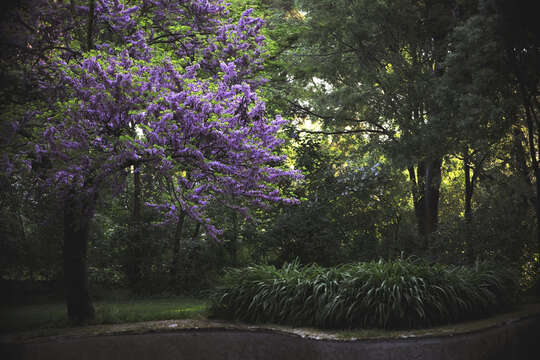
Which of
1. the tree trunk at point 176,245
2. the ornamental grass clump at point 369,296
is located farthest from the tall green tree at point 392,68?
the tree trunk at point 176,245

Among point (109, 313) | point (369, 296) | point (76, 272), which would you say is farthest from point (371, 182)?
point (76, 272)

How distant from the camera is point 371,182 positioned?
10367 millimetres

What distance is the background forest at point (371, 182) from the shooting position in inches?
294

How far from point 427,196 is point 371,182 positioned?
154 centimetres

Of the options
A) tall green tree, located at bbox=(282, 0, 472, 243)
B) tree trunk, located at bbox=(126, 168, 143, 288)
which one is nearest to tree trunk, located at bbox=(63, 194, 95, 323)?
tree trunk, located at bbox=(126, 168, 143, 288)

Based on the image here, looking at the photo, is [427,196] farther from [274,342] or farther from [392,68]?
[274,342]

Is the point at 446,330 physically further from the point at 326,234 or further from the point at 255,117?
the point at 326,234

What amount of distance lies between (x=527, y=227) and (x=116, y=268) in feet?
25.0

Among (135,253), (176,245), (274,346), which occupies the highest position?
(176,245)

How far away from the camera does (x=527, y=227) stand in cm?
748

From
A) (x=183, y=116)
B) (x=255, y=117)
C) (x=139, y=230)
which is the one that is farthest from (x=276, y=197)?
(x=139, y=230)

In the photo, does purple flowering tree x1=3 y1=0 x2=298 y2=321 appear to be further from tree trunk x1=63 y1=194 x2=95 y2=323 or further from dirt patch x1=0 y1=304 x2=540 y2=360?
dirt patch x1=0 y1=304 x2=540 y2=360

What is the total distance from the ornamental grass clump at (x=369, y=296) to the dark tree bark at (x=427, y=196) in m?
4.39

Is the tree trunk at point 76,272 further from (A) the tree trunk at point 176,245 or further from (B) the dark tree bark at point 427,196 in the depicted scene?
(B) the dark tree bark at point 427,196
